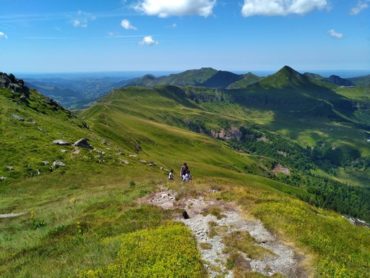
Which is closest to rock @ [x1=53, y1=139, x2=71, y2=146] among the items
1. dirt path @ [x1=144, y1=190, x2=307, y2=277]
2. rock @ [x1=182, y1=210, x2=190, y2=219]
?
dirt path @ [x1=144, y1=190, x2=307, y2=277]

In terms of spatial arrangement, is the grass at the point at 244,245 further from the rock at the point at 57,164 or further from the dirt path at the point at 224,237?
the rock at the point at 57,164

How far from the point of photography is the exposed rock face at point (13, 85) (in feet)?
358

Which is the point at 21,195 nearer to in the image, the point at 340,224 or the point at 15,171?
the point at 15,171

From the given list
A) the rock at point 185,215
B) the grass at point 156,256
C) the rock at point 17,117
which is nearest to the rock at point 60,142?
the rock at point 17,117

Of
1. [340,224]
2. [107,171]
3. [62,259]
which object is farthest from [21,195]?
[340,224]

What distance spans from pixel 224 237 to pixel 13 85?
101 m

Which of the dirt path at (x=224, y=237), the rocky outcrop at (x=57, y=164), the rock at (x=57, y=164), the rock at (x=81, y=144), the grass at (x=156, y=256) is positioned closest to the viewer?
the grass at (x=156, y=256)

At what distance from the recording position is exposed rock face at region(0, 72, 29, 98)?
109m

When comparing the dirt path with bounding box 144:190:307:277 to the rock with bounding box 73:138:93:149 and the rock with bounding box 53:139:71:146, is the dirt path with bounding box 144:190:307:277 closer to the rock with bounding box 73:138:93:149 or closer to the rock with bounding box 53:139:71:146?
the rock with bounding box 73:138:93:149

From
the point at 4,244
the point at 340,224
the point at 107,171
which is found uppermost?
the point at 340,224

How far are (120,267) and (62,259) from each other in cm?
469

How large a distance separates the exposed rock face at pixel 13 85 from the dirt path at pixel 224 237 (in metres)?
86.4

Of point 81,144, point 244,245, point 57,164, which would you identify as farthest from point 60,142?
point 244,245

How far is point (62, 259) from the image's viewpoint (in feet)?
81.9
